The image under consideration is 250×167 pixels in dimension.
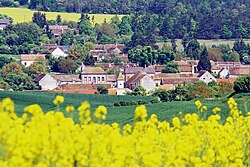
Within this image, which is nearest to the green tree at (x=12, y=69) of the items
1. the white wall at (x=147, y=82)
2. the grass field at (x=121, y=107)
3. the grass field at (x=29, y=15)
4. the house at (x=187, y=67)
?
the white wall at (x=147, y=82)

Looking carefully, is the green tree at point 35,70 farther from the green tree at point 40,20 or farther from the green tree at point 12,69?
the green tree at point 40,20

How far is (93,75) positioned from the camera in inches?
2510

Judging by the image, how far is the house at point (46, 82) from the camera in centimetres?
5653

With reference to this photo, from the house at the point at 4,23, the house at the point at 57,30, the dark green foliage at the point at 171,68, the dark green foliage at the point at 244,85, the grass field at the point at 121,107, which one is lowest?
the grass field at the point at 121,107

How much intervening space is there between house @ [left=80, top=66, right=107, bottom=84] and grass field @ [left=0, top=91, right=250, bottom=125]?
22086 millimetres

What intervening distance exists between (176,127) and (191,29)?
292ft

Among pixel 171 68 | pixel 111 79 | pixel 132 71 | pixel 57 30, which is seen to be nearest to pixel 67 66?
pixel 132 71

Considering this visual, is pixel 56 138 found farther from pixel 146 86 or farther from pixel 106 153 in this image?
pixel 146 86

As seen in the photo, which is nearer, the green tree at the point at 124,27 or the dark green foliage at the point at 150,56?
the dark green foliage at the point at 150,56

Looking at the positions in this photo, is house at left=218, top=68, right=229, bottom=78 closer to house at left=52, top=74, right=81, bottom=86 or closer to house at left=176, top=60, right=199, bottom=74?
house at left=176, top=60, right=199, bottom=74

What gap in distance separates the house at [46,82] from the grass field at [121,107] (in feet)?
54.4

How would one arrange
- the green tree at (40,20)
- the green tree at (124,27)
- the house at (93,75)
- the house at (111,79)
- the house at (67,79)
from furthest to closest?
1. the green tree at (124,27)
2. the green tree at (40,20)
3. the house at (93,75)
4. the house at (111,79)
5. the house at (67,79)

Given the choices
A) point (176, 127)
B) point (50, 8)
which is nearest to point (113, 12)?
point (50, 8)

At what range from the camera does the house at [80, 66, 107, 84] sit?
62938 millimetres
